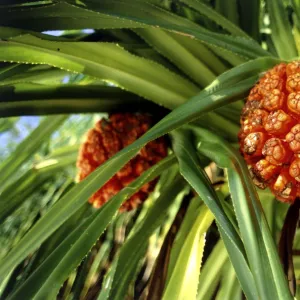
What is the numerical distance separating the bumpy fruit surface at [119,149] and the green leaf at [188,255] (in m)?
0.10

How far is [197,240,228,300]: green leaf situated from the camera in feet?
3.03

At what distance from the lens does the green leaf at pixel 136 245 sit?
75 centimetres

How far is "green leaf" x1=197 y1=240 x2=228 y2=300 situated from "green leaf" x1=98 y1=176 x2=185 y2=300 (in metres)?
0.12

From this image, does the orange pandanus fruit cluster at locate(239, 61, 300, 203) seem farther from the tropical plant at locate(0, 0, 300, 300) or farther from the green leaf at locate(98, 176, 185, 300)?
the green leaf at locate(98, 176, 185, 300)

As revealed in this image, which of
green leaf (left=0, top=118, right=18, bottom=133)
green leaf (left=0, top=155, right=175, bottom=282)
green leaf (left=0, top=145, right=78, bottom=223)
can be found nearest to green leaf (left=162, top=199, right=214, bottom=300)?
green leaf (left=0, top=155, right=175, bottom=282)

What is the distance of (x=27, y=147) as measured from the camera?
1133 millimetres

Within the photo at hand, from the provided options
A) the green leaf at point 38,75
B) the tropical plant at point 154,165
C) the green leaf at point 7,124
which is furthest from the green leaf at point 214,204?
the green leaf at point 7,124

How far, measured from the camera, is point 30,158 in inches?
45.2

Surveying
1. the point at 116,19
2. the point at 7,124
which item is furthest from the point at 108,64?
the point at 7,124

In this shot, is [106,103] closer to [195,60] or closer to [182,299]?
[195,60]

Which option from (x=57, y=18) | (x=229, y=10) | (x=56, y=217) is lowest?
(x=56, y=217)

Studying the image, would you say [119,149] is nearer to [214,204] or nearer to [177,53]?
[177,53]

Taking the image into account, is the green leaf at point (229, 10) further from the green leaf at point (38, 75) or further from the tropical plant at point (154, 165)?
the green leaf at point (38, 75)

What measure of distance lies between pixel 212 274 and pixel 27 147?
1.41ft
